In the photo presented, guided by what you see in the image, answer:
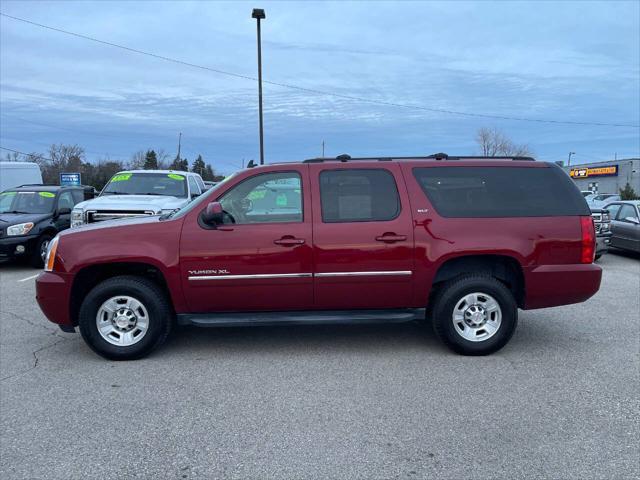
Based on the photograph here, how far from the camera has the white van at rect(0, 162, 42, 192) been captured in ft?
58.5

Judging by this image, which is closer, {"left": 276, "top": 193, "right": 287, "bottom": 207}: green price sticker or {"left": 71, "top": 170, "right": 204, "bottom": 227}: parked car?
{"left": 276, "top": 193, "right": 287, "bottom": 207}: green price sticker

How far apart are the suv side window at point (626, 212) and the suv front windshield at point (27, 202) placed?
43.6 feet

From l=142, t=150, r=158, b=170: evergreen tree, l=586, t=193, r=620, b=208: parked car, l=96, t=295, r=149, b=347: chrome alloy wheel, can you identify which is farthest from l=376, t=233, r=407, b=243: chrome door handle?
l=142, t=150, r=158, b=170: evergreen tree

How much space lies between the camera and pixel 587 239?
5285 millimetres

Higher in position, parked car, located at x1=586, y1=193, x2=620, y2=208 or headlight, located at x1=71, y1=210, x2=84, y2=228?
headlight, located at x1=71, y1=210, x2=84, y2=228

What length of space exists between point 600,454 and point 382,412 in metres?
1.43

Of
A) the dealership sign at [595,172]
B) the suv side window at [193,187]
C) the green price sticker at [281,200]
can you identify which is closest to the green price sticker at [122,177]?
the suv side window at [193,187]

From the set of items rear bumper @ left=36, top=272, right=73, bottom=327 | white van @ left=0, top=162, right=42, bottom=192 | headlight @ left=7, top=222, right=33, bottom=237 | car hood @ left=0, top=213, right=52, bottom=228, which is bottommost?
rear bumper @ left=36, top=272, right=73, bottom=327

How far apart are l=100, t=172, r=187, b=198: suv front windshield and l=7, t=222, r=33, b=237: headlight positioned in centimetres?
154

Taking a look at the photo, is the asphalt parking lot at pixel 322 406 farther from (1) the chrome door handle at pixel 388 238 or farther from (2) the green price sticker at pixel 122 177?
(2) the green price sticker at pixel 122 177

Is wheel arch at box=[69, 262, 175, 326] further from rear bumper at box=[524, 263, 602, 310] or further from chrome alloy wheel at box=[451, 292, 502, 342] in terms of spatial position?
rear bumper at box=[524, 263, 602, 310]

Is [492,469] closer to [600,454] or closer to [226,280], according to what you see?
[600,454]

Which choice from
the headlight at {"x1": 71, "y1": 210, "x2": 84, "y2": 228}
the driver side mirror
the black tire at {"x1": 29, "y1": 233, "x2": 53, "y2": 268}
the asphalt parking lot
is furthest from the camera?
the black tire at {"x1": 29, "y1": 233, "x2": 53, "y2": 268}

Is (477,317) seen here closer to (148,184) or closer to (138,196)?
(138,196)
